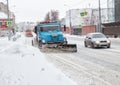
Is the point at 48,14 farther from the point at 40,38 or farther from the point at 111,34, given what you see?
the point at 40,38

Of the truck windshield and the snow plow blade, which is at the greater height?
the truck windshield

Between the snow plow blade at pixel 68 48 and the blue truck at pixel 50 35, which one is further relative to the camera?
the blue truck at pixel 50 35

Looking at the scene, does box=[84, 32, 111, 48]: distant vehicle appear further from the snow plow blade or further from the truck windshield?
the snow plow blade

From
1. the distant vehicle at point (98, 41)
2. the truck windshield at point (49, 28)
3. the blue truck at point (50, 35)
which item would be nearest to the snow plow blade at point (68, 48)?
the blue truck at point (50, 35)

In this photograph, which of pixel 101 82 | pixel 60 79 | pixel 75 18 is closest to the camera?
pixel 60 79

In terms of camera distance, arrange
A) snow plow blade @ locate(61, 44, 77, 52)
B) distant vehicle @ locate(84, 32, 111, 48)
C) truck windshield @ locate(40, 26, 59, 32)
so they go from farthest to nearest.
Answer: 1. truck windshield @ locate(40, 26, 59, 32)
2. distant vehicle @ locate(84, 32, 111, 48)
3. snow plow blade @ locate(61, 44, 77, 52)

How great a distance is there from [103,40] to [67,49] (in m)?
6.23

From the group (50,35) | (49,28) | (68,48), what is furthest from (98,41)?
(68,48)

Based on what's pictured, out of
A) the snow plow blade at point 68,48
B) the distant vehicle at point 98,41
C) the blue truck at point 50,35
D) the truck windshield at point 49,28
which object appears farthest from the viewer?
the truck windshield at point 49,28

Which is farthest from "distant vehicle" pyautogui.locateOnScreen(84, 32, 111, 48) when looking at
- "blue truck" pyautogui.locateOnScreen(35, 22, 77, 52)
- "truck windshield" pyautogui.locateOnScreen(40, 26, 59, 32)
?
"truck windshield" pyautogui.locateOnScreen(40, 26, 59, 32)

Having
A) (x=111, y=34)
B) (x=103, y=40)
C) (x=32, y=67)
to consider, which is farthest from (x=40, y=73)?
(x=111, y=34)

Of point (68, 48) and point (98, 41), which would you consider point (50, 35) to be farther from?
point (68, 48)

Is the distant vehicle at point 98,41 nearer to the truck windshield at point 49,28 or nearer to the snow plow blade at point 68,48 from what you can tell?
the truck windshield at point 49,28

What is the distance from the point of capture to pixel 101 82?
38.1 feet
